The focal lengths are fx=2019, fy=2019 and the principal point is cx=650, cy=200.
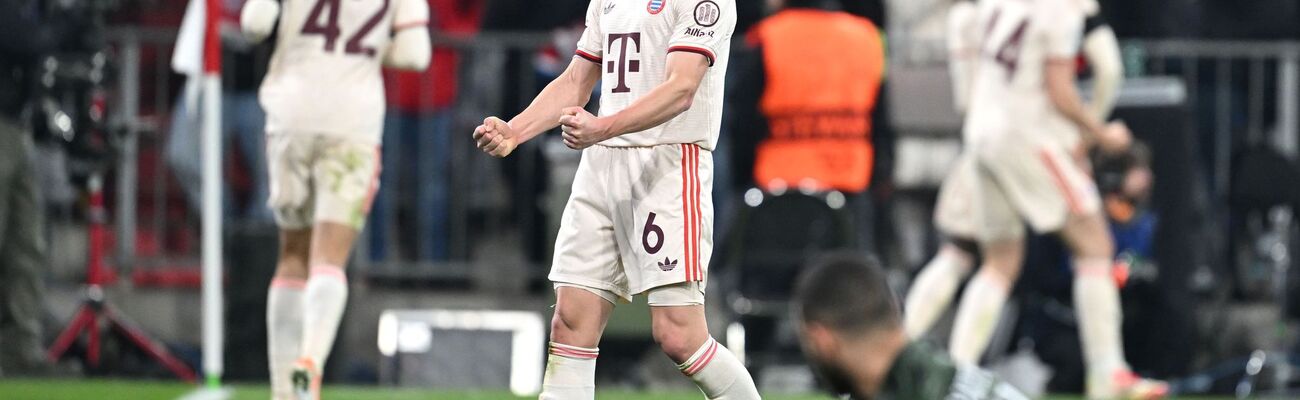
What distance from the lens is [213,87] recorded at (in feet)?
30.4

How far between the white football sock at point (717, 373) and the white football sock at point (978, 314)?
4.19 metres

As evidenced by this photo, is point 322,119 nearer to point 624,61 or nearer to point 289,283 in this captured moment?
point 289,283

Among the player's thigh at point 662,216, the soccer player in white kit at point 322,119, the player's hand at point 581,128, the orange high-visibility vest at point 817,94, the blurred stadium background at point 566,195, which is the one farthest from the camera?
the blurred stadium background at point 566,195

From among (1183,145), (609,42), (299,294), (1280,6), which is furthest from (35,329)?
(1280,6)

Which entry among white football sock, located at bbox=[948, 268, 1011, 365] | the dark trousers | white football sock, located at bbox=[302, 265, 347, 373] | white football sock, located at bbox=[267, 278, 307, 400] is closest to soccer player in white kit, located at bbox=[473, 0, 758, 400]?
white football sock, located at bbox=[302, 265, 347, 373]

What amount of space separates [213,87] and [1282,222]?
20.5 feet

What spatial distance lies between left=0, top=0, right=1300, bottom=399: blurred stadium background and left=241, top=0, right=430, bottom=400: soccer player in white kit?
2.92 m

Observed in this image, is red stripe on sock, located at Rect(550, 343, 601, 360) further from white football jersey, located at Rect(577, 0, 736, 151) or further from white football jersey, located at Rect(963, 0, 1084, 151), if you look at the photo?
white football jersey, located at Rect(963, 0, 1084, 151)

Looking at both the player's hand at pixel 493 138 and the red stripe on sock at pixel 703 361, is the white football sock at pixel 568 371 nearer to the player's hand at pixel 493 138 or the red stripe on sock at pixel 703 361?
the red stripe on sock at pixel 703 361

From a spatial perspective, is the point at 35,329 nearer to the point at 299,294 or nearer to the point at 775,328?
the point at 299,294

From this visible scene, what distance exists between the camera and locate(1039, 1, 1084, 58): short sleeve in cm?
1023

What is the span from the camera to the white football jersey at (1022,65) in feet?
33.7

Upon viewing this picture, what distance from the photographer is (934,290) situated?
34.3 ft

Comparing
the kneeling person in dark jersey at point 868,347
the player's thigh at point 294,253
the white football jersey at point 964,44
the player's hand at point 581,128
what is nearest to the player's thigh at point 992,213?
the white football jersey at point 964,44
